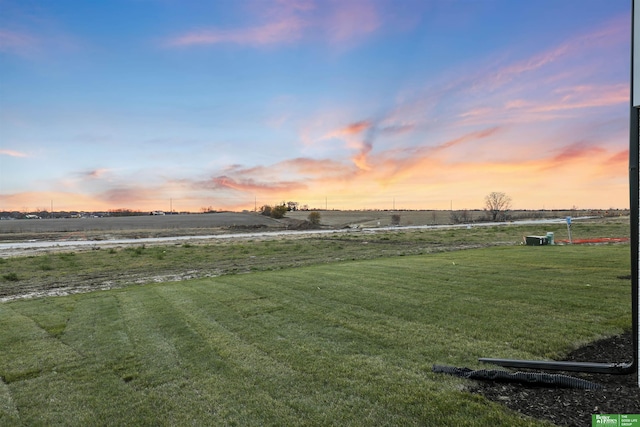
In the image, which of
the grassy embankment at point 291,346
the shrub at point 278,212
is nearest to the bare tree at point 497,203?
the shrub at point 278,212

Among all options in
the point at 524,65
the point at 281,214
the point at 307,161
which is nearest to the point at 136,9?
the point at 524,65

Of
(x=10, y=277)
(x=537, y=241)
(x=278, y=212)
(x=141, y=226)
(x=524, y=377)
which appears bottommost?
(x=10, y=277)

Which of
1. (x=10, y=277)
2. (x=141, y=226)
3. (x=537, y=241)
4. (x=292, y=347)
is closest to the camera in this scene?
(x=292, y=347)

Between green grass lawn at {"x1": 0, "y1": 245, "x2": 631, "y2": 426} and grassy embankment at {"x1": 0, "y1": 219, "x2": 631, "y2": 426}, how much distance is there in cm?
2

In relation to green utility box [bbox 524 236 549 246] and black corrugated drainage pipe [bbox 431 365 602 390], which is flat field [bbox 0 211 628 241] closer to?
green utility box [bbox 524 236 549 246]

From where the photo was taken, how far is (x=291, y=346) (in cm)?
455

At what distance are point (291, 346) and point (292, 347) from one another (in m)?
0.04

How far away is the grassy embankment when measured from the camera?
3.04 m

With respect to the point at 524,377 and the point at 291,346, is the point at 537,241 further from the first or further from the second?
the point at 291,346

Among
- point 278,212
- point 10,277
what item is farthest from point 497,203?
point 10,277

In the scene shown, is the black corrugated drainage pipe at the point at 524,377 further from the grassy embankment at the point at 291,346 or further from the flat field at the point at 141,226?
the flat field at the point at 141,226

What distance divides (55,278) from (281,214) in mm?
76874

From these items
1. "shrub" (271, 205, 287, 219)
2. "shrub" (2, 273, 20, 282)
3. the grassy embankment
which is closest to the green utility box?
the grassy embankment

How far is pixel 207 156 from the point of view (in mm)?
28859
